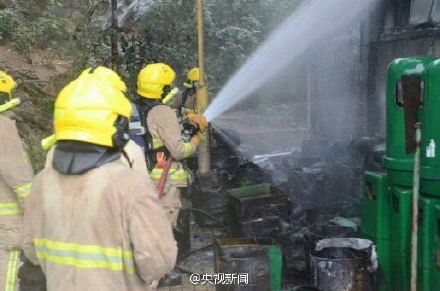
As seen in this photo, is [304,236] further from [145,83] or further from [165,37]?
[165,37]

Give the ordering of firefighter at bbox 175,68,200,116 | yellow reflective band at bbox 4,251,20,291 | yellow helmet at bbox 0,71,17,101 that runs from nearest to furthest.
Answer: yellow reflective band at bbox 4,251,20,291 → yellow helmet at bbox 0,71,17,101 → firefighter at bbox 175,68,200,116

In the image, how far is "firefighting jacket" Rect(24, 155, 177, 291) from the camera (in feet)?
6.87

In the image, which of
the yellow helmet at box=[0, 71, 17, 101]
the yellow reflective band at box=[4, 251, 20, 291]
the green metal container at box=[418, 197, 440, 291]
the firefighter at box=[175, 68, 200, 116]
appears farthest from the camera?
the firefighter at box=[175, 68, 200, 116]

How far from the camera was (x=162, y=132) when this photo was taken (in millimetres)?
4859

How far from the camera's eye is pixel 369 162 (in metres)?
5.59

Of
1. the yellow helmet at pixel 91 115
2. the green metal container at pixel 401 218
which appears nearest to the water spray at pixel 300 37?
the green metal container at pixel 401 218

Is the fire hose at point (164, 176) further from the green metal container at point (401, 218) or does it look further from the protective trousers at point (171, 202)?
the green metal container at point (401, 218)

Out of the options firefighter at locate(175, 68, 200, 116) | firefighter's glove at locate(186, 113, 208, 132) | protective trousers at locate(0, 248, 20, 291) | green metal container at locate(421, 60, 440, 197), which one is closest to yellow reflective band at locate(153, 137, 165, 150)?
firefighter's glove at locate(186, 113, 208, 132)

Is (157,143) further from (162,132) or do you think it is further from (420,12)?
(420,12)

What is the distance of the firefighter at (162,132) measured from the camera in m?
4.84

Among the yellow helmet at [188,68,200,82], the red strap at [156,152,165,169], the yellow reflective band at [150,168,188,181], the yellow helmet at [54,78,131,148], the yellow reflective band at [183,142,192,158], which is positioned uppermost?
the yellow helmet at [188,68,200,82]

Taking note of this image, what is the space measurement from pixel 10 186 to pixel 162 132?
1.53 m

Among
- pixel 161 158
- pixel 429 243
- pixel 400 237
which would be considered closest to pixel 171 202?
Result: pixel 161 158

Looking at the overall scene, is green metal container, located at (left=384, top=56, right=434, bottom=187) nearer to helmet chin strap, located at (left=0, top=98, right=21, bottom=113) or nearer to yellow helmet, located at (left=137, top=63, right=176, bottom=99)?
yellow helmet, located at (left=137, top=63, right=176, bottom=99)
